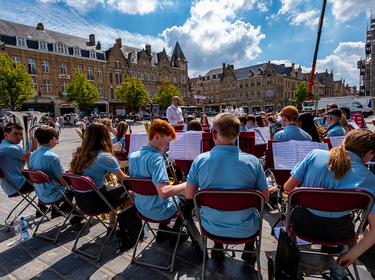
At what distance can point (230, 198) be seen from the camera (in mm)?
1790

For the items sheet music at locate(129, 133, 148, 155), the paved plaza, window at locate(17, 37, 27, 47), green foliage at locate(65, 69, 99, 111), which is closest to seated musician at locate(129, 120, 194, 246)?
the paved plaza

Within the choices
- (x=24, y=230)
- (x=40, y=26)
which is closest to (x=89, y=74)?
(x=40, y=26)

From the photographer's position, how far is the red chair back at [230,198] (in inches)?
68.7

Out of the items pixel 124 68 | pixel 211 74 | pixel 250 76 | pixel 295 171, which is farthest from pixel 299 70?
pixel 295 171

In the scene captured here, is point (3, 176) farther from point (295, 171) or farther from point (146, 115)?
point (146, 115)

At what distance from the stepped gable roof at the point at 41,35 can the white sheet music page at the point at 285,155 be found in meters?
42.3

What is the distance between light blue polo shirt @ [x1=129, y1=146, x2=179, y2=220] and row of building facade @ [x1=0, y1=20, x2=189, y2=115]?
3828 centimetres

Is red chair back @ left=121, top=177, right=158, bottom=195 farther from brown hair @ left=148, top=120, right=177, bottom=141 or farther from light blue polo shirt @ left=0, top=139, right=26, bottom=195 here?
light blue polo shirt @ left=0, top=139, right=26, bottom=195

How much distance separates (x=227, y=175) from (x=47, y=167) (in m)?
2.70

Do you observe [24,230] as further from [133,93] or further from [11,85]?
[133,93]

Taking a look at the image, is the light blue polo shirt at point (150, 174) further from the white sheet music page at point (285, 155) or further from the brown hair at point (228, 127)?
the white sheet music page at point (285, 155)

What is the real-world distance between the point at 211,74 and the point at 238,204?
6851 centimetres

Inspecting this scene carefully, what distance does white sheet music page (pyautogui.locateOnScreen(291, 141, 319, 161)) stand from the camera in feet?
9.86

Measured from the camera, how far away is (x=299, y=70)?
65688mm
